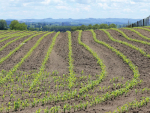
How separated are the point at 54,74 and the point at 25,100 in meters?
3.59

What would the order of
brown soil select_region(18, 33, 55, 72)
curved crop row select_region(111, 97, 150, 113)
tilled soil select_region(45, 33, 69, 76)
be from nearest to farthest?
curved crop row select_region(111, 97, 150, 113), tilled soil select_region(45, 33, 69, 76), brown soil select_region(18, 33, 55, 72)

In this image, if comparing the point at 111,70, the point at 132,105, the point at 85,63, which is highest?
the point at 85,63

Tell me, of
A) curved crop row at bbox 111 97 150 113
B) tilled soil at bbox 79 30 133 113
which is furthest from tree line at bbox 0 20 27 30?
curved crop row at bbox 111 97 150 113

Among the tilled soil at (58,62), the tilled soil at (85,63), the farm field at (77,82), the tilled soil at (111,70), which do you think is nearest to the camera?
the tilled soil at (111,70)

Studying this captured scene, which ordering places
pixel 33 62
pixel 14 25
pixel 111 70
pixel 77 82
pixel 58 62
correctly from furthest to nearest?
pixel 14 25 → pixel 33 62 → pixel 58 62 → pixel 111 70 → pixel 77 82

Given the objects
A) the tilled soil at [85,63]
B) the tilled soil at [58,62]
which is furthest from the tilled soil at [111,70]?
the tilled soil at [58,62]

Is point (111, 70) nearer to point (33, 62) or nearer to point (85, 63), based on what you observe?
point (85, 63)

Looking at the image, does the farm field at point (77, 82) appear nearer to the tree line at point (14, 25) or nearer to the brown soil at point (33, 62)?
the brown soil at point (33, 62)

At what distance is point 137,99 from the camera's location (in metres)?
6.91

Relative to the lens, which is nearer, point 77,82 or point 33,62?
point 77,82

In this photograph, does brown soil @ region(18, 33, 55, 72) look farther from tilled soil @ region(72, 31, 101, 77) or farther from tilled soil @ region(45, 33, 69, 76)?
tilled soil @ region(72, 31, 101, 77)

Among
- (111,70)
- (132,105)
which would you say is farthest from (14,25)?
(132,105)

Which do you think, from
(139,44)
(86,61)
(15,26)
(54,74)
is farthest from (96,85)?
(15,26)

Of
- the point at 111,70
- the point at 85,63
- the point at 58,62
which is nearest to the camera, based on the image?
the point at 111,70
